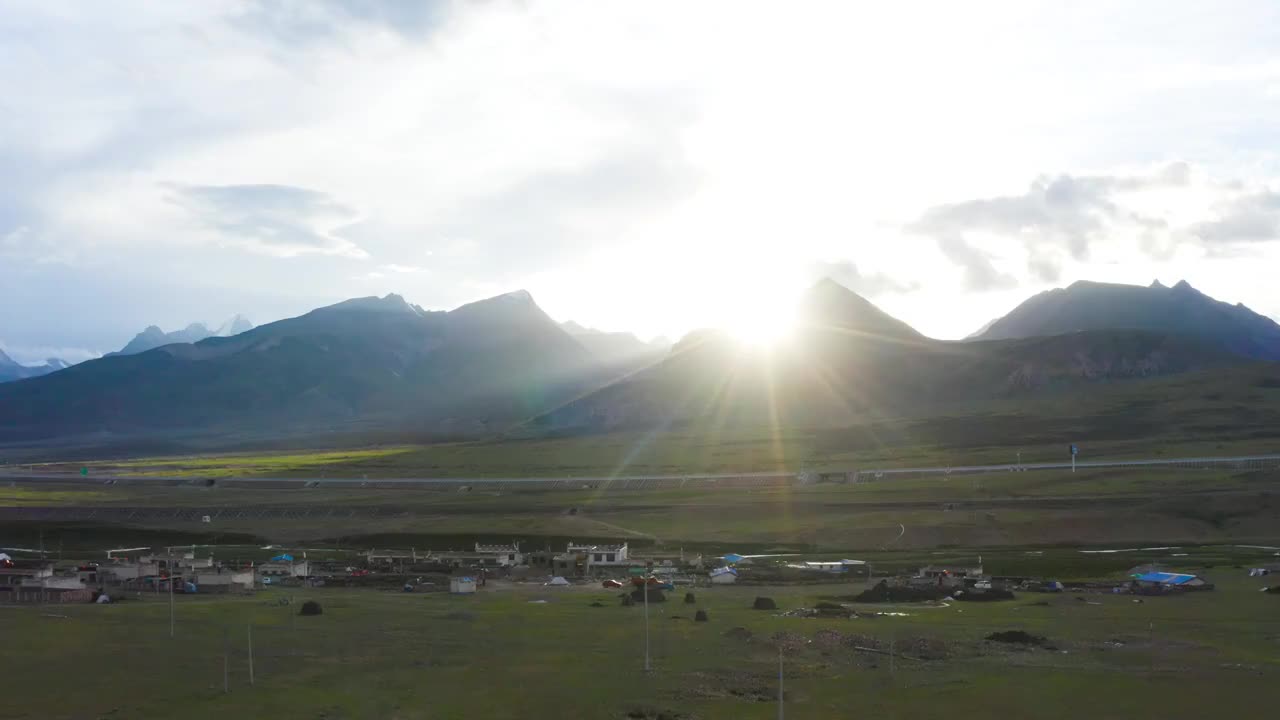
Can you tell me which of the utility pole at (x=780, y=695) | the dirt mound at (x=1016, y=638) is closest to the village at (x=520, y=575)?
the dirt mound at (x=1016, y=638)

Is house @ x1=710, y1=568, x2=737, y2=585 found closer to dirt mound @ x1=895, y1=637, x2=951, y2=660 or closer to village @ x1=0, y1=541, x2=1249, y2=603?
village @ x1=0, y1=541, x2=1249, y2=603

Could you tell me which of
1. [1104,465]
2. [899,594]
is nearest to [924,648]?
[899,594]

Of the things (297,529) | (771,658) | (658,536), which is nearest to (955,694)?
(771,658)

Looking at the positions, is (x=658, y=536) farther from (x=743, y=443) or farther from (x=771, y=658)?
(x=743, y=443)

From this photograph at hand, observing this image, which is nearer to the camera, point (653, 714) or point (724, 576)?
point (653, 714)

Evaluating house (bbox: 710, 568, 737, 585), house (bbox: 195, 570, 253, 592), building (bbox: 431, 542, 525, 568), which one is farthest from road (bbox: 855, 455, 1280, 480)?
house (bbox: 195, 570, 253, 592)

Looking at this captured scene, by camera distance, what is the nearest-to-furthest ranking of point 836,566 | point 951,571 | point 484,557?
point 951,571 < point 836,566 < point 484,557

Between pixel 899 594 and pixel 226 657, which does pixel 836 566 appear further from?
pixel 226 657
